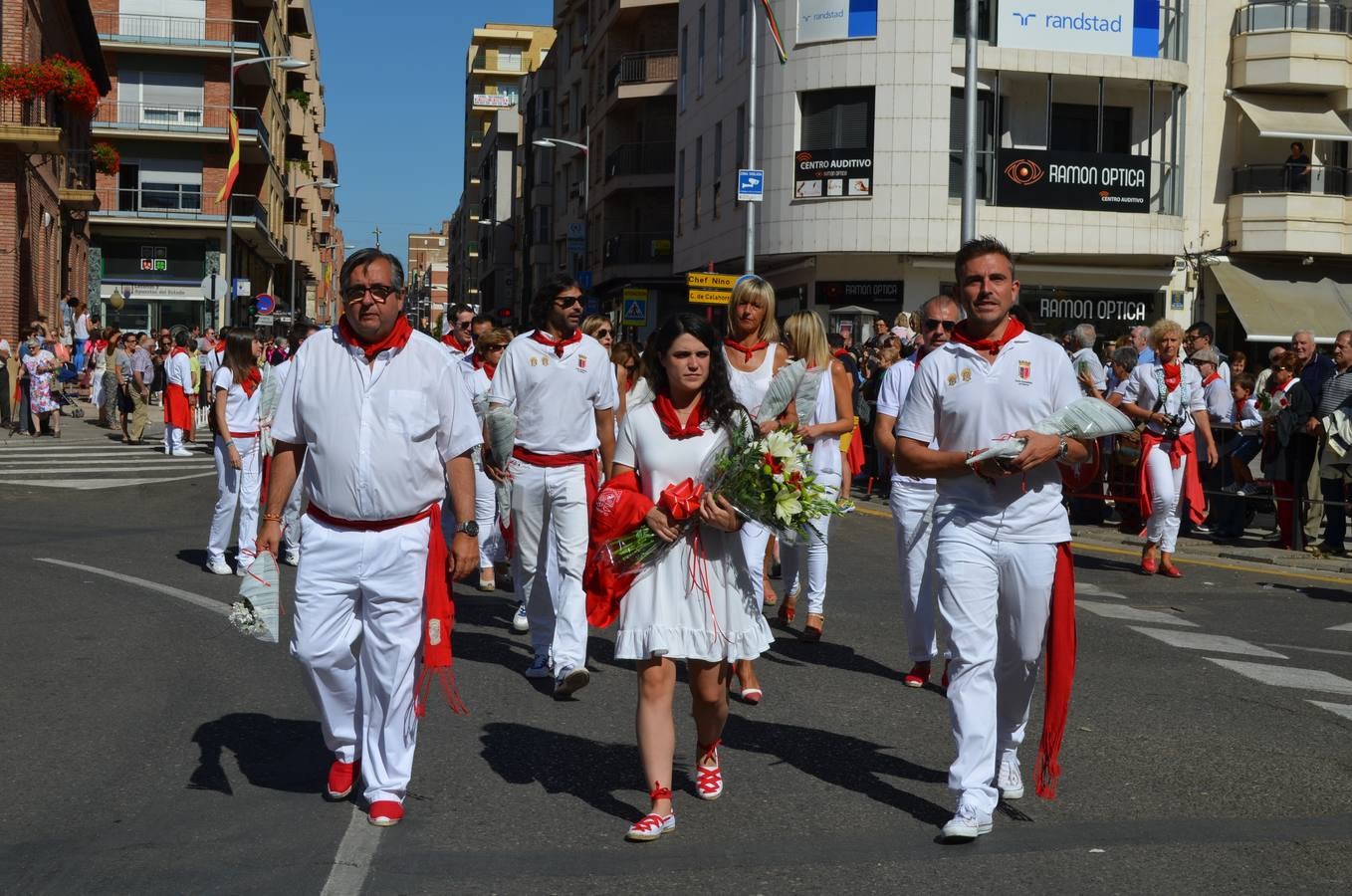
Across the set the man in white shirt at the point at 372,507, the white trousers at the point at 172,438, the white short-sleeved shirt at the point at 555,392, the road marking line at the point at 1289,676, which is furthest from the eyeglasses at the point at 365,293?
the white trousers at the point at 172,438

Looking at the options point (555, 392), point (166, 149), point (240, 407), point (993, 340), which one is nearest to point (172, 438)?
point (240, 407)

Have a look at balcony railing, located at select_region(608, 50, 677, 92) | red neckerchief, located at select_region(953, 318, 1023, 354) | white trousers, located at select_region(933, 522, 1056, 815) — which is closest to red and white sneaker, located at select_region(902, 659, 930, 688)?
white trousers, located at select_region(933, 522, 1056, 815)

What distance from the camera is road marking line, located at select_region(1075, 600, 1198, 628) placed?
10.6 m

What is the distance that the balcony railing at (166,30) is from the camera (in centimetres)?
5762

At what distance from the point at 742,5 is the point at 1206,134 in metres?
11.6

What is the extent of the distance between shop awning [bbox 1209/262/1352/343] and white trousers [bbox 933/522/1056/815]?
102 ft

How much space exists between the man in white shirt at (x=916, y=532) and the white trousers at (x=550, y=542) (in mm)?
1612

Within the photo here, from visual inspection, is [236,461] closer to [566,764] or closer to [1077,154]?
[566,764]

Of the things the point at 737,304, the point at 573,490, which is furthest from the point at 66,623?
the point at 737,304

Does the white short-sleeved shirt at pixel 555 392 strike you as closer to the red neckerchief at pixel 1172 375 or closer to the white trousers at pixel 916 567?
the white trousers at pixel 916 567

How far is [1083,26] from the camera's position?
34.5 m

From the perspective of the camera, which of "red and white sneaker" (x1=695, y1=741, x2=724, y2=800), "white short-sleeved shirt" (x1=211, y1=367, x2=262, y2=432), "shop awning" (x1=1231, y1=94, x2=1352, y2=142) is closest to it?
"red and white sneaker" (x1=695, y1=741, x2=724, y2=800)

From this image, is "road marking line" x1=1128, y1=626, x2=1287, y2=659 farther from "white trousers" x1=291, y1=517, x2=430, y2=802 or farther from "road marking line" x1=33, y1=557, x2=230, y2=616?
"road marking line" x1=33, y1=557, x2=230, y2=616

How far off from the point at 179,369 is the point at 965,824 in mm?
19511
